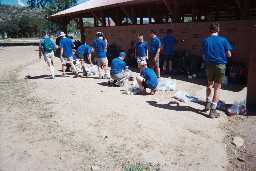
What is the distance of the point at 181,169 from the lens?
4949 mm

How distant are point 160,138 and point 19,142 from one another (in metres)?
2.59

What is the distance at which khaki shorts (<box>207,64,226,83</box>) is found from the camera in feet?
22.8

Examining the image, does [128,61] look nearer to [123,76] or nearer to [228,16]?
[123,76]

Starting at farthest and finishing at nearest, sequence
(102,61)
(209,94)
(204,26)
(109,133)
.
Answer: (204,26) → (102,61) → (209,94) → (109,133)

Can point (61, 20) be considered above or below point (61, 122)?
above

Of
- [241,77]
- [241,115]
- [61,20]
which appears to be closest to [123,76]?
[241,77]

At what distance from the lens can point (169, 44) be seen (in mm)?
12008

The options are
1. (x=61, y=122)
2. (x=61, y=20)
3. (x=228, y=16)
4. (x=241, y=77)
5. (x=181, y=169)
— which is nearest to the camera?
(x=181, y=169)

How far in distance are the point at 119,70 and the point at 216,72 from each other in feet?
12.9

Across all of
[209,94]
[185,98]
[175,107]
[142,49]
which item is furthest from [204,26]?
[209,94]

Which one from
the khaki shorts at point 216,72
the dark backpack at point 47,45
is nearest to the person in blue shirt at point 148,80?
the khaki shorts at point 216,72

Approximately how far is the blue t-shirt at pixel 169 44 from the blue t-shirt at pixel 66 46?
341 cm

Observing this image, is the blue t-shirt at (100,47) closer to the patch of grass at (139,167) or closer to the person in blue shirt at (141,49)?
the person in blue shirt at (141,49)

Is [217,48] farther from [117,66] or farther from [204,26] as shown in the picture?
[204,26]
